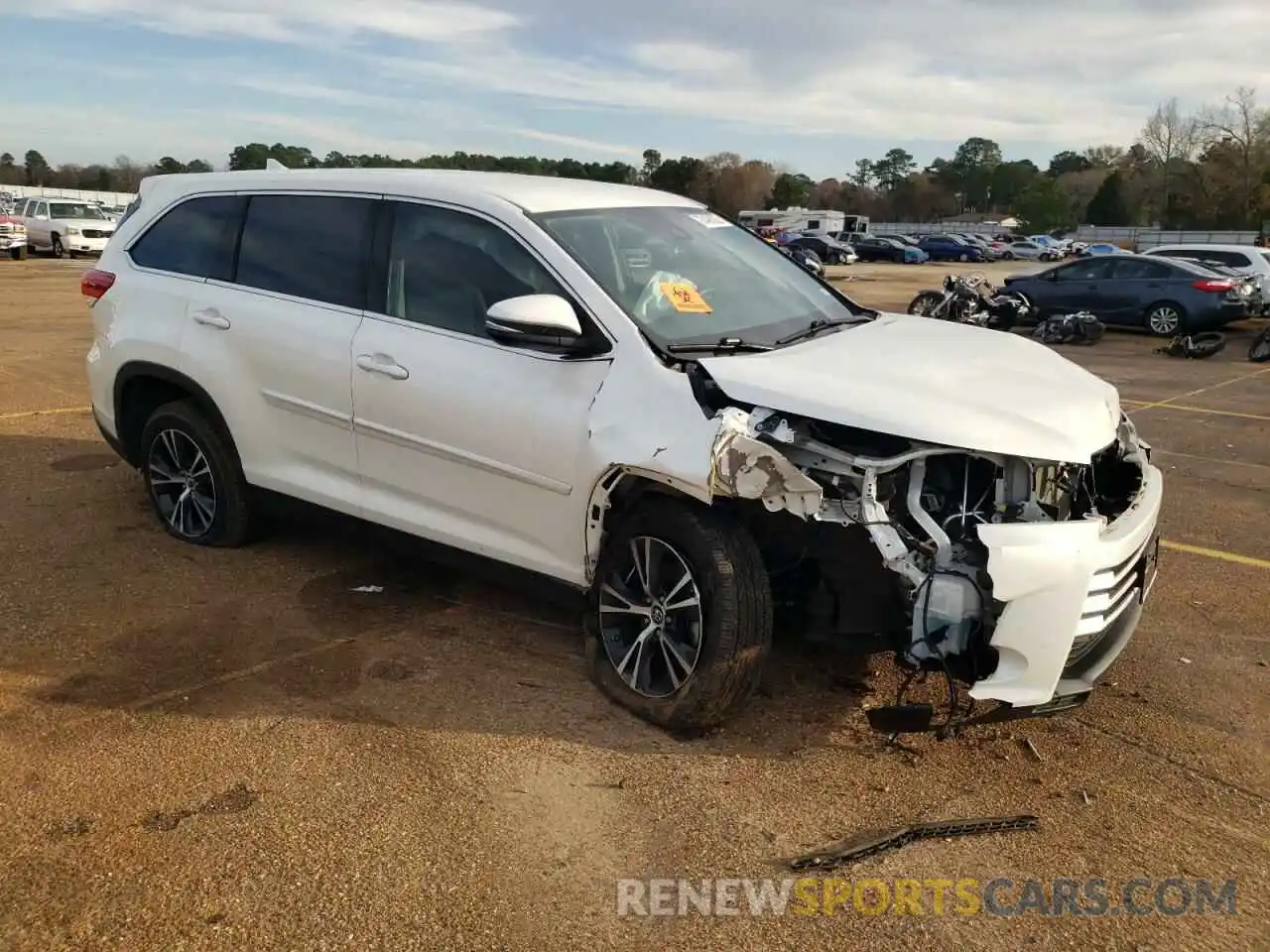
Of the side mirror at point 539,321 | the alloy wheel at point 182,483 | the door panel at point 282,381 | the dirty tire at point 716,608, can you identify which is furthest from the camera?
the alloy wheel at point 182,483

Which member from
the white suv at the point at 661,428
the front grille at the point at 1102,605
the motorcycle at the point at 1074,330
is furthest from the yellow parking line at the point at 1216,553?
the motorcycle at the point at 1074,330

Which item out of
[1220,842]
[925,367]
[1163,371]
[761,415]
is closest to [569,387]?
[761,415]

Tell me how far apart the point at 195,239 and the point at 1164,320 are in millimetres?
17414

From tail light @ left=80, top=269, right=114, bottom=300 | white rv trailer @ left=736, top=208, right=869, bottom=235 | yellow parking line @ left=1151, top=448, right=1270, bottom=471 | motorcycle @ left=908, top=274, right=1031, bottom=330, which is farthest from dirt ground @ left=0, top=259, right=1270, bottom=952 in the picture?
white rv trailer @ left=736, top=208, right=869, bottom=235

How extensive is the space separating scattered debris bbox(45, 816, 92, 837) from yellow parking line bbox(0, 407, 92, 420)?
20.6 ft

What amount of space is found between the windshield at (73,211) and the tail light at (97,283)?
28193 millimetres

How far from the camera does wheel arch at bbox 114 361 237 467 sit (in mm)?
4891

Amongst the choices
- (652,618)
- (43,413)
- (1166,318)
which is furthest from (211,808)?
(1166,318)

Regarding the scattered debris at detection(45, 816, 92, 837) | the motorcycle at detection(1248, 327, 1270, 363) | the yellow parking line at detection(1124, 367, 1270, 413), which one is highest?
the motorcycle at detection(1248, 327, 1270, 363)

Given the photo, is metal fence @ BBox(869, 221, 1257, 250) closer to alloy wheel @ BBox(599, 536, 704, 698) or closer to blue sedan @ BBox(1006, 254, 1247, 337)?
blue sedan @ BBox(1006, 254, 1247, 337)

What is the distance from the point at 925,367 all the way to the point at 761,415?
68 cm

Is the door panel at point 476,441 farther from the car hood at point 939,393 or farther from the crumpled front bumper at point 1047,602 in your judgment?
the crumpled front bumper at point 1047,602

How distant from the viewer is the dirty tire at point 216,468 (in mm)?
4926

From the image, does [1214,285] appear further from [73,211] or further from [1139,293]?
[73,211]
